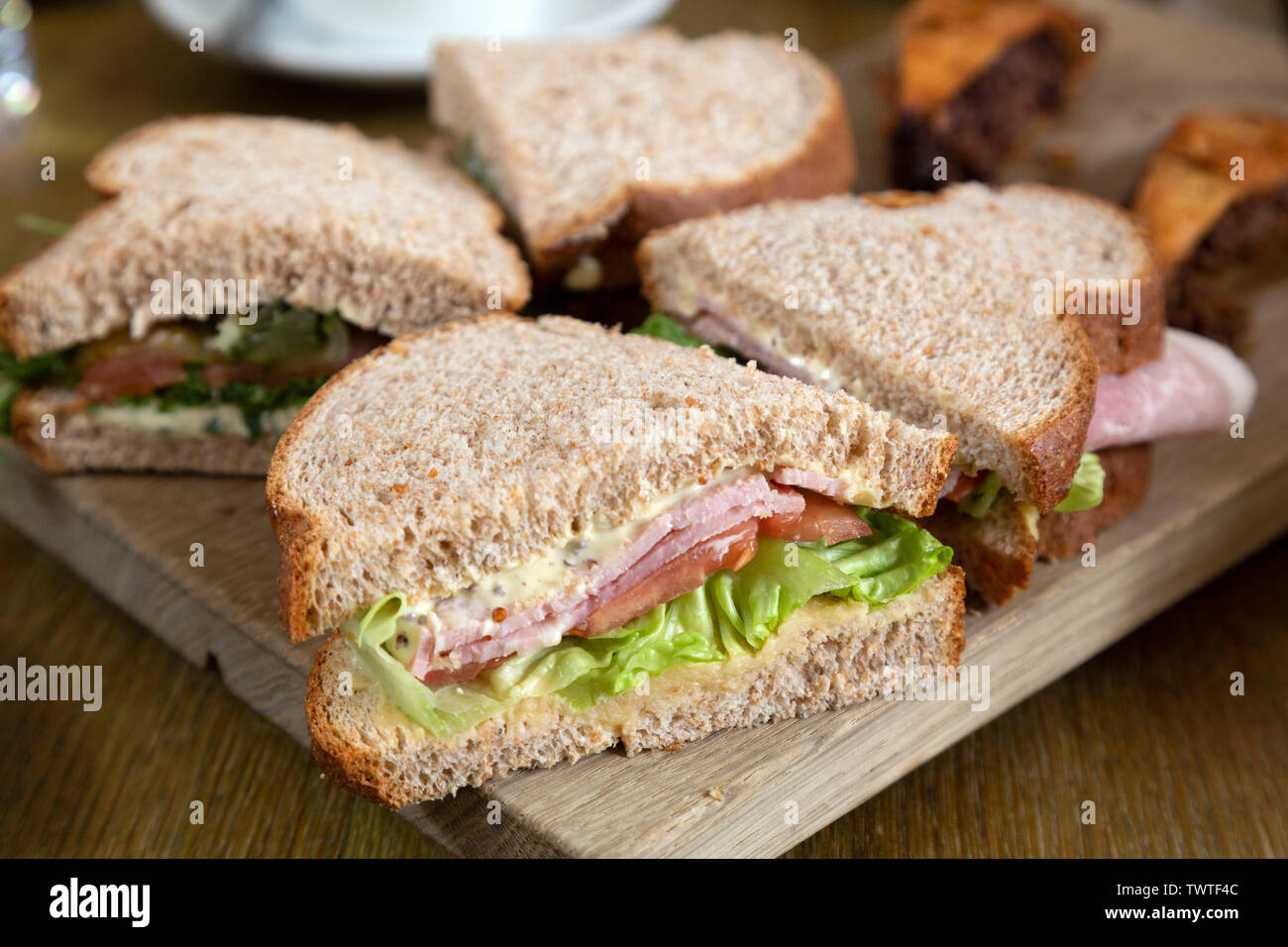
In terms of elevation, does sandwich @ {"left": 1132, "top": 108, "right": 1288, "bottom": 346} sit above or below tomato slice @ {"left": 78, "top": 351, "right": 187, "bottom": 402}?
above

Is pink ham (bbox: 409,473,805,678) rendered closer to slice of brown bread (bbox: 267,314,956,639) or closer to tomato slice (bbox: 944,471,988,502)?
slice of brown bread (bbox: 267,314,956,639)

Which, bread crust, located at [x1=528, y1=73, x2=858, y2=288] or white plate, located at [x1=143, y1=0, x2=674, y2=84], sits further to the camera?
white plate, located at [x1=143, y1=0, x2=674, y2=84]

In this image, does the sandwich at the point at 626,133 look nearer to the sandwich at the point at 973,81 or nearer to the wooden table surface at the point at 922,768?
the sandwich at the point at 973,81

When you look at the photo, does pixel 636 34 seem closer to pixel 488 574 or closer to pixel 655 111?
pixel 655 111

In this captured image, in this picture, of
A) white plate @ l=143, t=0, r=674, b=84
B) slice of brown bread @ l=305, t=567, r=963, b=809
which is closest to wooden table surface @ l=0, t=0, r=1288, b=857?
slice of brown bread @ l=305, t=567, r=963, b=809

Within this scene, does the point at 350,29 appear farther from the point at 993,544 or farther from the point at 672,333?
the point at 993,544

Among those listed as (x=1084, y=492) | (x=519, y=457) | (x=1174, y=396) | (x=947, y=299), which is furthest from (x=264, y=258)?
(x=1174, y=396)
